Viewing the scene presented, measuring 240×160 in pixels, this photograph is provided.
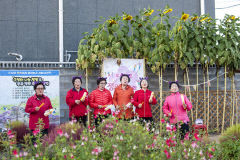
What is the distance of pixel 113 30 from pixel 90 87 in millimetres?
1254

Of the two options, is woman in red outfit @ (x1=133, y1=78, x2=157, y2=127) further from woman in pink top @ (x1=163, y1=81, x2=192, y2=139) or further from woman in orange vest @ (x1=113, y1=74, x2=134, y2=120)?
woman in pink top @ (x1=163, y1=81, x2=192, y2=139)

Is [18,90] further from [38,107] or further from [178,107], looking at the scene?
[178,107]

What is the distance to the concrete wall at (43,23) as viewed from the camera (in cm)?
668

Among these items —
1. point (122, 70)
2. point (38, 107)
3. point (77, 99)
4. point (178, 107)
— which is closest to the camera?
point (38, 107)

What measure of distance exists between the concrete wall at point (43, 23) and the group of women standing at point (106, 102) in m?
2.48

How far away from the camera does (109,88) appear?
548 centimetres

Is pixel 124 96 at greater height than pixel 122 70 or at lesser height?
lesser

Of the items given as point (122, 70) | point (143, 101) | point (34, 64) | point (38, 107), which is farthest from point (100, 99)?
point (34, 64)

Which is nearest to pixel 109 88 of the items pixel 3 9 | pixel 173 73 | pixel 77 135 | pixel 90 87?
pixel 90 87

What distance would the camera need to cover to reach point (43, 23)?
22.6 ft

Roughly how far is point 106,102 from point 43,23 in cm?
324

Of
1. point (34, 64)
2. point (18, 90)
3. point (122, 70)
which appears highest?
point (34, 64)

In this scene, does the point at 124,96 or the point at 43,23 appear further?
the point at 43,23

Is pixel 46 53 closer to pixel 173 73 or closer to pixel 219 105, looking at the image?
pixel 173 73
